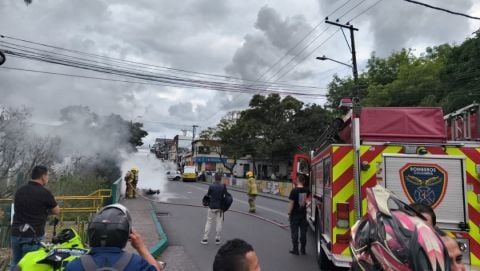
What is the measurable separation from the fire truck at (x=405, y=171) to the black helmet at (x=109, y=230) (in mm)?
4522

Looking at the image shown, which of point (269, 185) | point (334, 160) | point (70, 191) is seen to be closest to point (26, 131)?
point (70, 191)

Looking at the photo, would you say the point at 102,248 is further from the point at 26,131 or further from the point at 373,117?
the point at 26,131

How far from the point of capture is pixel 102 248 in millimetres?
2449

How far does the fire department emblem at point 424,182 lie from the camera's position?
616 cm

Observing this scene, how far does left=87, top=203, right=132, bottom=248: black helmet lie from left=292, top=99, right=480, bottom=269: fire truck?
4522 millimetres

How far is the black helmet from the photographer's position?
8.03 ft

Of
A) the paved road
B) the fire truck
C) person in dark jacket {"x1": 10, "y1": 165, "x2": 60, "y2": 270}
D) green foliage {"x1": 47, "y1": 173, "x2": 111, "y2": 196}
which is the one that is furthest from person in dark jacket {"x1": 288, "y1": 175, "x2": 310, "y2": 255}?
green foliage {"x1": 47, "y1": 173, "x2": 111, "y2": 196}

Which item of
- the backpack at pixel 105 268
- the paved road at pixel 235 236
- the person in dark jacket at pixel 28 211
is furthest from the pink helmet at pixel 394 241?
the paved road at pixel 235 236

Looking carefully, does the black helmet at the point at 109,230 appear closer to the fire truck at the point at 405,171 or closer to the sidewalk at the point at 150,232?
the fire truck at the point at 405,171

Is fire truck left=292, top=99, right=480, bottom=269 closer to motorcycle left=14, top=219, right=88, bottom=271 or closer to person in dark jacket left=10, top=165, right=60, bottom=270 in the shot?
person in dark jacket left=10, top=165, right=60, bottom=270

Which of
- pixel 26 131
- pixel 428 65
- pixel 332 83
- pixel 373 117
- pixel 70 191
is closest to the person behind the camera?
pixel 373 117

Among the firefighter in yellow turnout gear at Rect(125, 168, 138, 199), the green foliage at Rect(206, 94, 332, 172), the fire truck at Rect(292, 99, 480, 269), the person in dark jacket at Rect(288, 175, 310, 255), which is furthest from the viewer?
the green foliage at Rect(206, 94, 332, 172)

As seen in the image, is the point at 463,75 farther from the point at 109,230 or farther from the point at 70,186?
the point at 109,230

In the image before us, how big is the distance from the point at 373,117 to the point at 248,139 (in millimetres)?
42048
